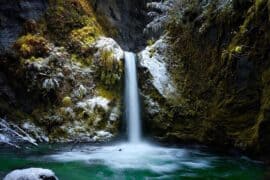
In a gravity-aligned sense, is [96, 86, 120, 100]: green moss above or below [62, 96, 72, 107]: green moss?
above

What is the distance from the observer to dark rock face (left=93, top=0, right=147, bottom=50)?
1398 centimetres

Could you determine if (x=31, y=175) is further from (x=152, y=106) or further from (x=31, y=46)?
(x=31, y=46)

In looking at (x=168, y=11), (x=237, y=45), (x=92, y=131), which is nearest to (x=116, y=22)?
(x=168, y=11)

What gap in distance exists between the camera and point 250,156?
8117mm

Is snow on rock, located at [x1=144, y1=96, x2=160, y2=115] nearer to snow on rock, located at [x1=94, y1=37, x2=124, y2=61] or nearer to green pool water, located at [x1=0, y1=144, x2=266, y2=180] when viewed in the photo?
green pool water, located at [x1=0, y1=144, x2=266, y2=180]

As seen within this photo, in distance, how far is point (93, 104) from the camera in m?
10.3

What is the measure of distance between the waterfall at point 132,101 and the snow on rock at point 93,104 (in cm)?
57

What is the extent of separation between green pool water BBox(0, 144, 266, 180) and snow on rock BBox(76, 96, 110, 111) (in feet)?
4.56

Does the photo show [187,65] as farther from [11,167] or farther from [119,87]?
[11,167]

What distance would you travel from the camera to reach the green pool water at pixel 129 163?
23.2ft

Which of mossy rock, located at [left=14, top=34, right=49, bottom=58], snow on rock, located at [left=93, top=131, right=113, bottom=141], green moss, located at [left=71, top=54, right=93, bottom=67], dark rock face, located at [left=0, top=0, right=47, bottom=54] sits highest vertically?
dark rock face, located at [left=0, top=0, right=47, bottom=54]

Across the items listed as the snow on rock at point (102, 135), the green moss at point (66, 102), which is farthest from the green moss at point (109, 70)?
the snow on rock at point (102, 135)

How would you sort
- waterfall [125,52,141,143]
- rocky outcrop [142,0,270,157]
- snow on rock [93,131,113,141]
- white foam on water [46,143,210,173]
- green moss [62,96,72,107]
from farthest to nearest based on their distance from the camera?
1. green moss [62,96,72,107]
2. waterfall [125,52,141,143]
3. snow on rock [93,131,113,141]
4. rocky outcrop [142,0,270,157]
5. white foam on water [46,143,210,173]

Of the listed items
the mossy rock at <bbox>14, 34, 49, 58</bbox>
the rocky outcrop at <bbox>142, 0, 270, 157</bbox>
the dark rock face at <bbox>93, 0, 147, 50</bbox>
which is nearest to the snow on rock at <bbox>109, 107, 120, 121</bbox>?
the rocky outcrop at <bbox>142, 0, 270, 157</bbox>
